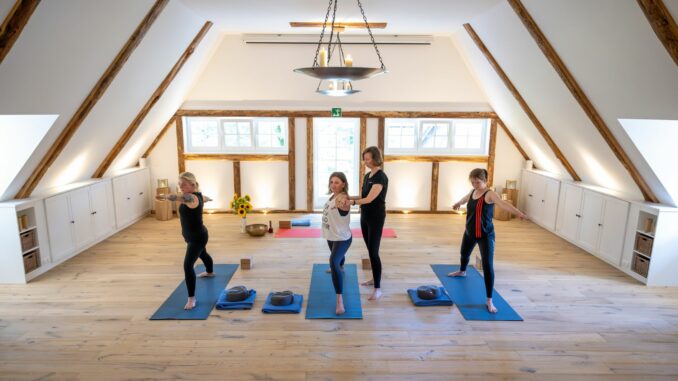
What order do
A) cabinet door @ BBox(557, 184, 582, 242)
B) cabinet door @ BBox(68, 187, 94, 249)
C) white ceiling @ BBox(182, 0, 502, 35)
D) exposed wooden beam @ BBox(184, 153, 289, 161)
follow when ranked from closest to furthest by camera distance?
white ceiling @ BBox(182, 0, 502, 35) → cabinet door @ BBox(68, 187, 94, 249) → cabinet door @ BBox(557, 184, 582, 242) → exposed wooden beam @ BBox(184, 153, 289, 161)

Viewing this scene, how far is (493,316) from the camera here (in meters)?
4.06

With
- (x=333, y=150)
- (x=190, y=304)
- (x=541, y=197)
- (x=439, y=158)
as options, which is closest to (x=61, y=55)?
(x=190, y=304)

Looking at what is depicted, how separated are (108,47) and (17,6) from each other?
131cm

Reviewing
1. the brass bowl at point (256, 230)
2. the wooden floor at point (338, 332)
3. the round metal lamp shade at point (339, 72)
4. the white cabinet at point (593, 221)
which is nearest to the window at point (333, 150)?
the brass bowl at point (256, 230)

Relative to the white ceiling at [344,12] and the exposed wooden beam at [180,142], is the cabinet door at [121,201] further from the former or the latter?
the white ceiling at [344,12]

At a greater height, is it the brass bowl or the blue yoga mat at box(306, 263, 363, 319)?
the brass bowl

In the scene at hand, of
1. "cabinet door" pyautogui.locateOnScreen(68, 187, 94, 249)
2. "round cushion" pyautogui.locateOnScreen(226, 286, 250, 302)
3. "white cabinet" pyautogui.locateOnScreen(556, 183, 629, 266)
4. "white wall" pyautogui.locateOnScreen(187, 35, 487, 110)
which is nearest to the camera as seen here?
"round cushion" pyautogui.locateOnScreen(226, 286, 250, 302)

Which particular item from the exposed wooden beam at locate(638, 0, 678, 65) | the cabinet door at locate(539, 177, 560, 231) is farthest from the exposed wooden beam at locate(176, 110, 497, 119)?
the exposed wooden beam at locate(638, 0, 678, 65)

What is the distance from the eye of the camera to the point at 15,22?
295 cm

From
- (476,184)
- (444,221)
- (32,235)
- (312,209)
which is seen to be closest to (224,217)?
(312,209)

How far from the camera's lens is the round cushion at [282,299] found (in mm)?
4172

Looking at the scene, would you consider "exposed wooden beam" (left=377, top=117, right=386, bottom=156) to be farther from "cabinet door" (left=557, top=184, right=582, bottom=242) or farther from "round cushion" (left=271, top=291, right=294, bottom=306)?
"round cushion" (left=271, top=291, right=294, bottom=306)

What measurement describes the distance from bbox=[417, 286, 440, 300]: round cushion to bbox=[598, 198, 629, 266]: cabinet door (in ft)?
8.83

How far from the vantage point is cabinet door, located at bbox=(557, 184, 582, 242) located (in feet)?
20.6
